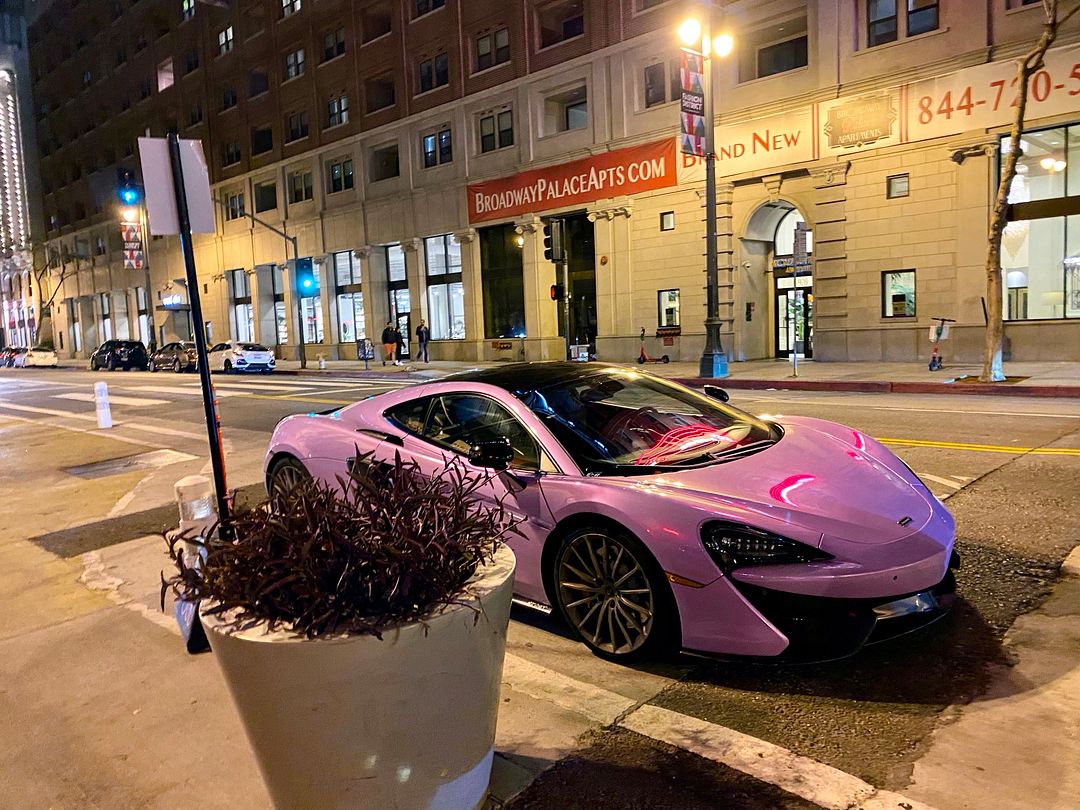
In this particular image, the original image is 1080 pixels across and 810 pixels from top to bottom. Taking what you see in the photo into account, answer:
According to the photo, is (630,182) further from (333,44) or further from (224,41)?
(224,41)

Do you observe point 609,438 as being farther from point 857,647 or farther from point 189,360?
point 189,360

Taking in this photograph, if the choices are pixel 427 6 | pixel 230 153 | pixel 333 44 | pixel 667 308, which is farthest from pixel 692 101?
pixel 230 153

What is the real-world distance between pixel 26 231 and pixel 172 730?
285ft

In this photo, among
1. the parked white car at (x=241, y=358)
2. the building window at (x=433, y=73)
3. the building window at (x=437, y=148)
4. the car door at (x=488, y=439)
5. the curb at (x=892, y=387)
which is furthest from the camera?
the building window at (x=433, y=73)

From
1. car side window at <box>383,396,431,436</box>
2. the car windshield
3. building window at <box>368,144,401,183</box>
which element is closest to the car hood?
the car windshield

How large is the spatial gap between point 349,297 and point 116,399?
19.6m

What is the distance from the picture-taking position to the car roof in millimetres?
4957

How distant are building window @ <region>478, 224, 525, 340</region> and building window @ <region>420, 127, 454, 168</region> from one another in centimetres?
406

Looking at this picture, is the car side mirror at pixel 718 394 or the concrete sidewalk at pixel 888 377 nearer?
the car side mirror at pixel 718 394

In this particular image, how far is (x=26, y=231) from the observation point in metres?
74.2

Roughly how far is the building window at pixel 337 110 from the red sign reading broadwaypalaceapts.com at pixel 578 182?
10657mm

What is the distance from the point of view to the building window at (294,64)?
133ft

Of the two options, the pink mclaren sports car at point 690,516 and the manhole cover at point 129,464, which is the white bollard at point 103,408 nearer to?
the manhole cover at point 129,464

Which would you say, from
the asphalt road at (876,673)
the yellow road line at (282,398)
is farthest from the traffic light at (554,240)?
the asphalt road at (876,673)
